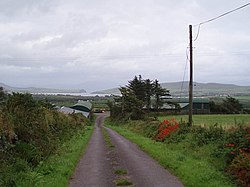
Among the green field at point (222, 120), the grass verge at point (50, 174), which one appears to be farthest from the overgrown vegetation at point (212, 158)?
the grass verge at point (50, 174)

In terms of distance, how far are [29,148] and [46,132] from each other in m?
5.14

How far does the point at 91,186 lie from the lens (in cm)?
1066

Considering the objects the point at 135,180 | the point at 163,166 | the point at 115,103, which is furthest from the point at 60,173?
the point at 115,103

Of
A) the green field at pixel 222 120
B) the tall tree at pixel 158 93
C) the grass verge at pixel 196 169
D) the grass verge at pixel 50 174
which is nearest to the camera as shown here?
the grass verge at pixel 50 174

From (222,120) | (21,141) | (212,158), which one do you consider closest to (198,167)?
(212,158)

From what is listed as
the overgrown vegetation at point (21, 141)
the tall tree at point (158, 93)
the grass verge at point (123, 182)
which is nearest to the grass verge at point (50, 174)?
the overgrown vegetation at point (21, 141)

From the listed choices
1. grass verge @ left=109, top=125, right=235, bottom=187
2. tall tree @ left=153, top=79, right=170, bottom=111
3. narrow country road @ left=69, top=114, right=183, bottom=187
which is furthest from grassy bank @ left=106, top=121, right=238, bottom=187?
tall tree @ left=153, top=79, right=170, bottom=111

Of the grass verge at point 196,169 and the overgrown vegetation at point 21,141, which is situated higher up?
the overgrown vegetation at point 21,141

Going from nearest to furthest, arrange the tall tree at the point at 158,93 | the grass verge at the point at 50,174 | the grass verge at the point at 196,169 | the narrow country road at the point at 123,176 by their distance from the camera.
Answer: the grass verge at the point at 50,174
the grass verge at the point at 196,169
the narrow country road at the point at 123,176
the tall tree at the point at 158,93

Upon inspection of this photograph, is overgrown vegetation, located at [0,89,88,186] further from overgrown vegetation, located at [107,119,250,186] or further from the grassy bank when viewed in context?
overgrown vegetation, located at [107,119,250,186]

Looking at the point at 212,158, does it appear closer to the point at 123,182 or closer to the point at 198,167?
the point at 198,167

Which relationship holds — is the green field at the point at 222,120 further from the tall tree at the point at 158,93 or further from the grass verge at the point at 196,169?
the tall tree at the point at 158,93

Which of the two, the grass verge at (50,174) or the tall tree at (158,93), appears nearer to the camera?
the grass verge at (50,174)

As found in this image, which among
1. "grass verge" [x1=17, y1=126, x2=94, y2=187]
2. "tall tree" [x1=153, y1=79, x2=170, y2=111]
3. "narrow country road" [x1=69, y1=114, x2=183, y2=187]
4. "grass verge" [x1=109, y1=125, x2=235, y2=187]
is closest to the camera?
"grass verge" [x1=17, y1=126, x2=94, y2=187]
